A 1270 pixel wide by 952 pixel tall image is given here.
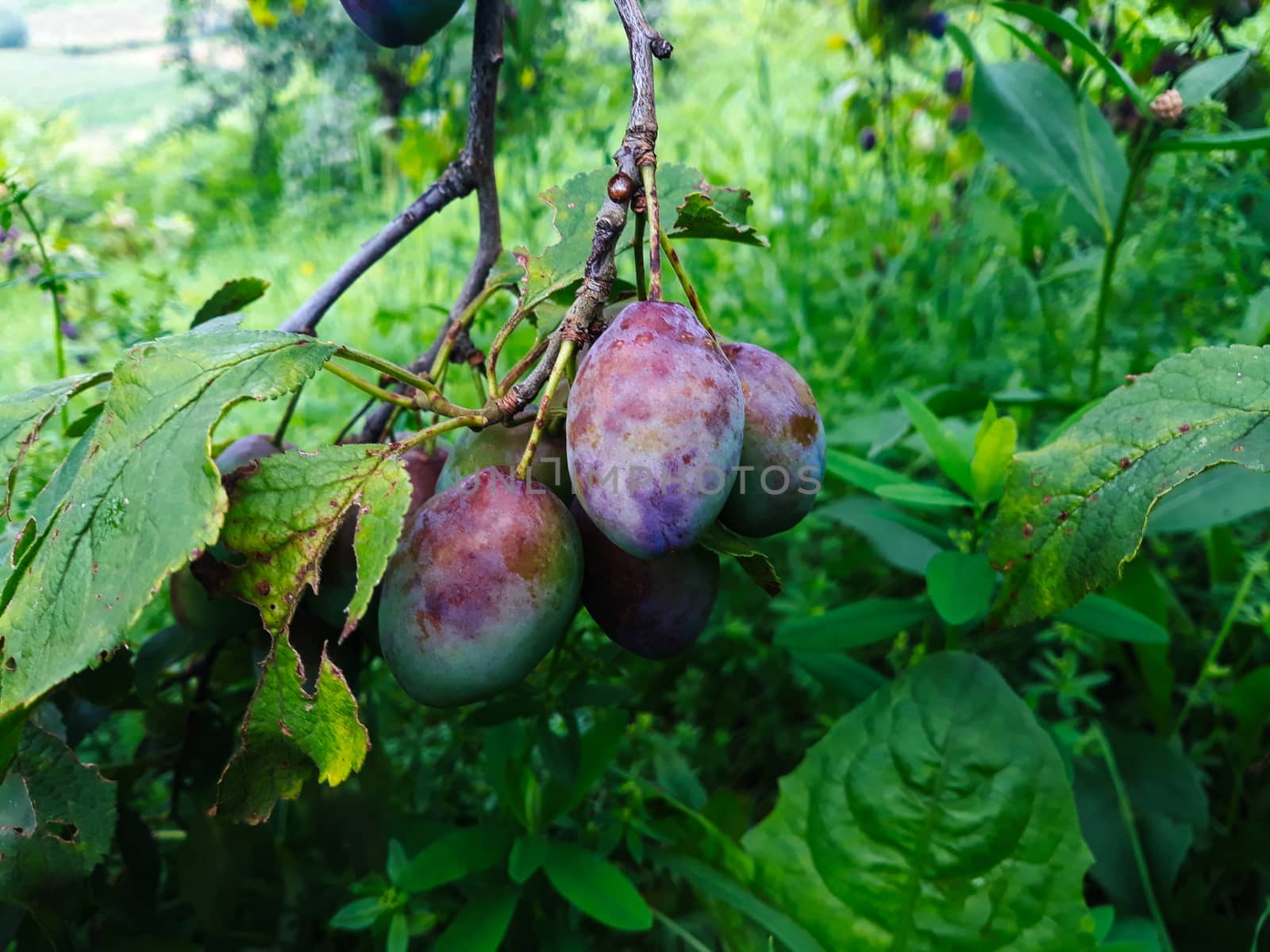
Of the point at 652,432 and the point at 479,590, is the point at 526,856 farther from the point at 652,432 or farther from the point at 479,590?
the point at 652,432

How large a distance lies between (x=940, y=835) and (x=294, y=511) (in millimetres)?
627

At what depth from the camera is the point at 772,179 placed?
2256 millimetres

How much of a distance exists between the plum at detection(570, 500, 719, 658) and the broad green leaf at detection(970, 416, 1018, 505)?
398 millimetres

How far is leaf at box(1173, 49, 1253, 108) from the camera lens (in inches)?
40.4

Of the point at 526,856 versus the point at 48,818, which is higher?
the point at 48,818

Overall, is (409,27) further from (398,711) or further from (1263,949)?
(1263,949)

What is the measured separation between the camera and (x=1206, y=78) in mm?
1047

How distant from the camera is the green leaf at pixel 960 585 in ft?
2.67

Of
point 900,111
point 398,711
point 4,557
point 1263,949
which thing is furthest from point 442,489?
point 900,111

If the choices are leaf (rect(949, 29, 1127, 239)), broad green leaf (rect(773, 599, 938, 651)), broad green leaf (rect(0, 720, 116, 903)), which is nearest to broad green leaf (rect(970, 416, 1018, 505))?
broad green leaf (rect(773, 599, 938, 651))

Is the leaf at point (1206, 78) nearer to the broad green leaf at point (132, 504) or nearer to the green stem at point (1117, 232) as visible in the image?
the green stem at point (1117, 232)

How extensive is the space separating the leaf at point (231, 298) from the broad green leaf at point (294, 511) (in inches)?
12.8

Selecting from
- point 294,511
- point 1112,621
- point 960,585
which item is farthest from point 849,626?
point 294,511

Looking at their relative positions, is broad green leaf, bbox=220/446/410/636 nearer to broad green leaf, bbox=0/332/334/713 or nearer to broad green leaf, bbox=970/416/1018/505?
broad green leaf, bbox=0/332/334/713
